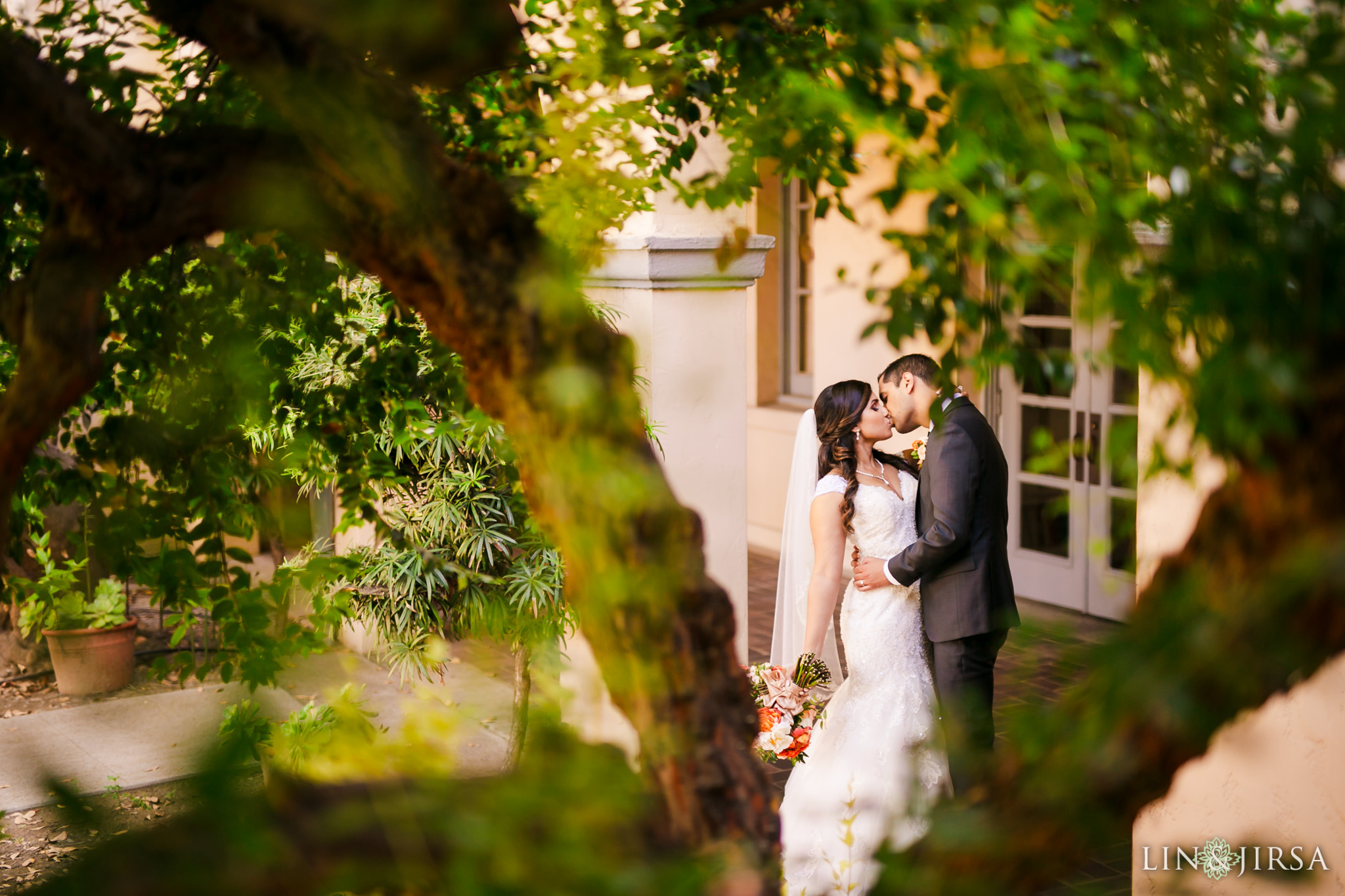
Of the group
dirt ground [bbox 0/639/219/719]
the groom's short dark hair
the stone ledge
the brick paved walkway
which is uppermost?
the stone ledge

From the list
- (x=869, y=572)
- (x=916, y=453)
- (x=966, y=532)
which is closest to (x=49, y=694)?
(x=869, y=572)

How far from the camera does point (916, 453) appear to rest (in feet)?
19.3

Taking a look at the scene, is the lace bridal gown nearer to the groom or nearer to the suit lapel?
the suit lapel

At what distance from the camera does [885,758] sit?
16.9 ft

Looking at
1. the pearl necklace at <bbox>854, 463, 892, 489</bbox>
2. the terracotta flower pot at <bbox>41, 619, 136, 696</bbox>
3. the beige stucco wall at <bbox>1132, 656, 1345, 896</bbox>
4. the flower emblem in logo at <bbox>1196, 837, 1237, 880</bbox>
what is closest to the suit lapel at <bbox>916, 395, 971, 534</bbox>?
the pearl necklace at <bbox>854, 463, 892, 489</bbox>

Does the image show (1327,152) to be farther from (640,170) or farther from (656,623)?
(640,170)

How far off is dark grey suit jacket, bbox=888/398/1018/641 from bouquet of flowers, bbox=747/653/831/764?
0.64m

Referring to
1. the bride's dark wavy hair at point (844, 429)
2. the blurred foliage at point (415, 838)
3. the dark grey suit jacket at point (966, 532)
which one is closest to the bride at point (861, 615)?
the bride's dark wavy hair at point (844, 429)

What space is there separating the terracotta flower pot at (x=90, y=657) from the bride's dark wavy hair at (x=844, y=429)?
516 cm

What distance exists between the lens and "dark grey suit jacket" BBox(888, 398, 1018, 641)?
4746mm

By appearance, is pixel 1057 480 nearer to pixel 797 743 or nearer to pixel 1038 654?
pixel 797 743

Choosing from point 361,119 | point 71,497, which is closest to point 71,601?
point 71,497

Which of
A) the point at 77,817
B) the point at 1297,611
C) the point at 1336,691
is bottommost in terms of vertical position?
the point at 1336,691

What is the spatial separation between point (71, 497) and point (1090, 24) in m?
1.79
